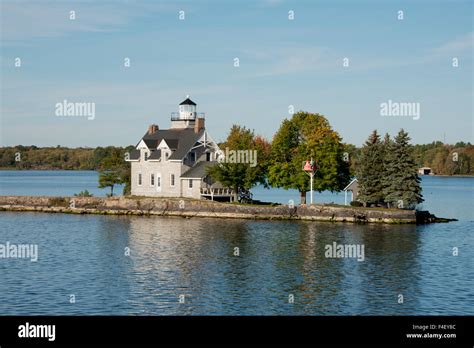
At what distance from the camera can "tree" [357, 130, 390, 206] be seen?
72375mm

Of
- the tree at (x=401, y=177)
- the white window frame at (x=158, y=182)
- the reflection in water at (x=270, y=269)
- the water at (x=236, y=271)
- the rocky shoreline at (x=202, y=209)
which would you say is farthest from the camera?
the white window frame at (x=158, y=182)

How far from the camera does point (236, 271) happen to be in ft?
135

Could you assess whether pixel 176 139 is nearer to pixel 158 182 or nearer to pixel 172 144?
pixel 172 144

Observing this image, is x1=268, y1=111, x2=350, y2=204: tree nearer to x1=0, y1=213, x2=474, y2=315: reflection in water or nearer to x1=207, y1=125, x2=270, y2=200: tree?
x1=207, y1=125, x2=270, y2=200: tree

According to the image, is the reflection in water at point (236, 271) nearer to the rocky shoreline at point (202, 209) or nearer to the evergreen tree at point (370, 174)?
the rocky shoreline at point (202, 209)

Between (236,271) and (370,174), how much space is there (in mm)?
34887

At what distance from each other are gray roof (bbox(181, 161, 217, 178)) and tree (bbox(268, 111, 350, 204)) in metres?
7.39

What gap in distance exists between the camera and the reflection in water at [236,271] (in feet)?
107

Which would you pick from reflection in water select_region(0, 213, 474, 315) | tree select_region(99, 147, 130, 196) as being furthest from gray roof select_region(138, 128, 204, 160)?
reflection in water select_region(0, 213, 474, 315)

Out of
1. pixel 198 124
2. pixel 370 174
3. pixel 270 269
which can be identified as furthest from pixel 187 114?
pixel 270 269
